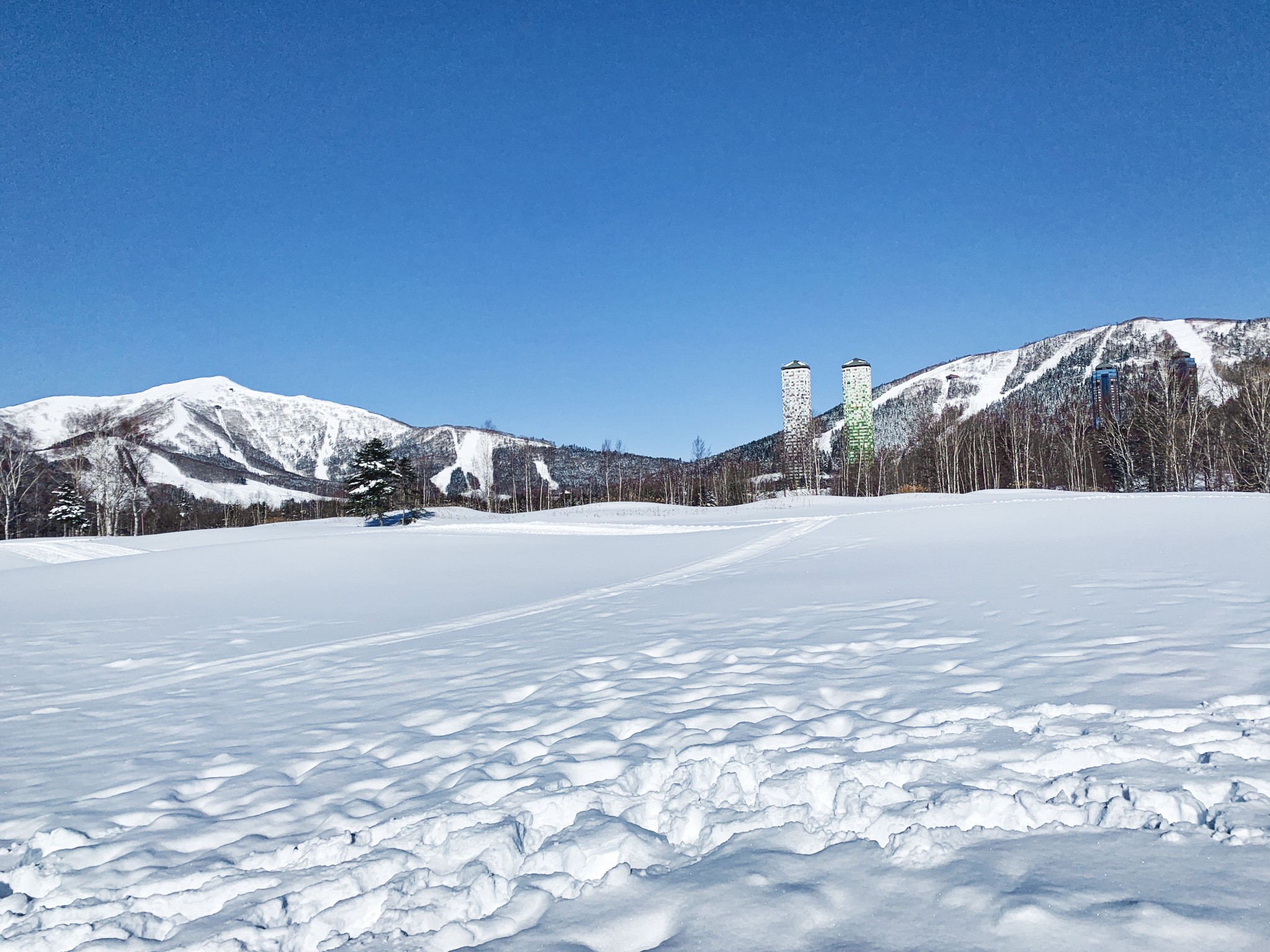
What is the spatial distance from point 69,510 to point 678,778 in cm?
5797

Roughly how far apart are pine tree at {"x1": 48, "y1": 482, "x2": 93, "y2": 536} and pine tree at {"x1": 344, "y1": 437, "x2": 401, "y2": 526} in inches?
764

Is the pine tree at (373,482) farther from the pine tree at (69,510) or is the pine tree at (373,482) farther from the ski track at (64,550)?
the pine tree at (69,510)

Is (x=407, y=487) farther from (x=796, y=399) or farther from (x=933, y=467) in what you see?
(x=796, y=399)

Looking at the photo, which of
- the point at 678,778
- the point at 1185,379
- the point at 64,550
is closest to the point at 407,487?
the point at 64,550

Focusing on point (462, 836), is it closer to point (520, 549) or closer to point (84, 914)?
point (84, 914)

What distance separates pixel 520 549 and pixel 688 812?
16938 mm

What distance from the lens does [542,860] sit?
264 centimetres

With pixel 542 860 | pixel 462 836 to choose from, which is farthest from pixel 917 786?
pixel 462 836

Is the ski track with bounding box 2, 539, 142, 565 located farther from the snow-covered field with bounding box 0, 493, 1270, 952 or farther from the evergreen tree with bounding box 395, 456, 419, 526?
the evergreen tree with bounding box 395, 456, 419, 526

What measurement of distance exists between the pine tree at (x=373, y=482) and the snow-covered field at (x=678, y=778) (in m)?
35.3

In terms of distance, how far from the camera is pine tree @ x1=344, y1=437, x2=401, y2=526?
43.0 meters

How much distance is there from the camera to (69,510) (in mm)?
46656

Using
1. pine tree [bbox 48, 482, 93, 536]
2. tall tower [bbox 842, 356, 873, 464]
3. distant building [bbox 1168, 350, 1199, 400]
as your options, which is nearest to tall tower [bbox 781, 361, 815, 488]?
tall tower [bbox 842, 356, 873, 464]

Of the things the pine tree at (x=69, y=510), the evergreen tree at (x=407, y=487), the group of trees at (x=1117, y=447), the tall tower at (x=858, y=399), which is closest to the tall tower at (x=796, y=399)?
the tall tower at (x=858, y=399)
